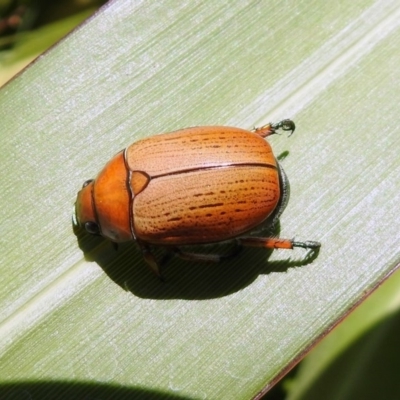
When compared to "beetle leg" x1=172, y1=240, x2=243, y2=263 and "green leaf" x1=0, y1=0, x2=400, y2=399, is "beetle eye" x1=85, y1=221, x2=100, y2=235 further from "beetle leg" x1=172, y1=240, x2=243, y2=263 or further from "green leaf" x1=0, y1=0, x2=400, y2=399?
"beetle leg" x1=172, y1=240, x2=243, y2=263

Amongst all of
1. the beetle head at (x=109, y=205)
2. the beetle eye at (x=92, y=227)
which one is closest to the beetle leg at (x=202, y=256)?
the beetle head at (x=109, y=205)

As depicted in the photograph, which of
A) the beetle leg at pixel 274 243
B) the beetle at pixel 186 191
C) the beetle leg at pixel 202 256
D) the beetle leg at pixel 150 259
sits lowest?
the beetle leg at pixel 274 243

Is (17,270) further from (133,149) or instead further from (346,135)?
(346,135)

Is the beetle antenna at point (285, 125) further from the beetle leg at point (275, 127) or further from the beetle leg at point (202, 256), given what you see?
the beetle leg at point (202, 256)

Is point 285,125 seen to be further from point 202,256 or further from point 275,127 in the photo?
point 202,256

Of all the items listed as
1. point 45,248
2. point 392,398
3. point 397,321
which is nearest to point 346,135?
point 397,321

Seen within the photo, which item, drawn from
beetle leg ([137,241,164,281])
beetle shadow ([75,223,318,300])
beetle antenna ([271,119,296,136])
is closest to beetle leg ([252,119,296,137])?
beetle antenna ([271,119,296,136])

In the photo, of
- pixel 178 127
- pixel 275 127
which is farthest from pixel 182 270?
pixel 275 127
